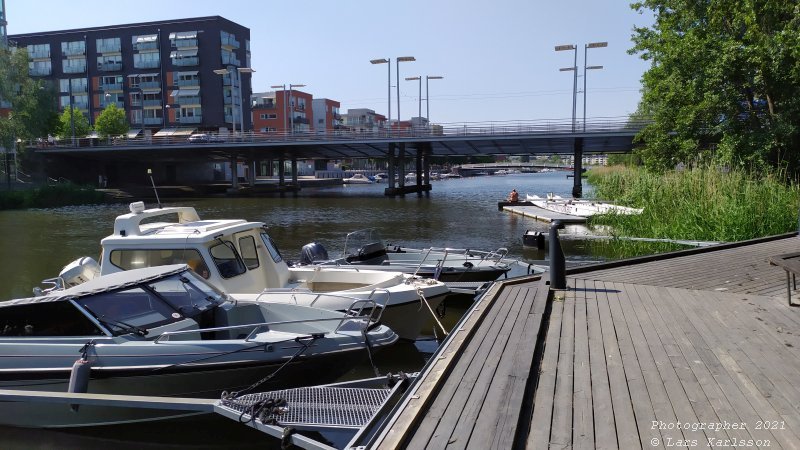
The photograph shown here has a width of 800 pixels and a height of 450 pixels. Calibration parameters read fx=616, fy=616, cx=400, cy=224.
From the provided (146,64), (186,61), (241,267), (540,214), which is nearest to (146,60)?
(146,64)

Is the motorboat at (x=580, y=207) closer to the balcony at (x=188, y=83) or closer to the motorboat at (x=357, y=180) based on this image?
the motorboat at (x=357, y=180)

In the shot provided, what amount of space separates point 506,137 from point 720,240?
3444cm

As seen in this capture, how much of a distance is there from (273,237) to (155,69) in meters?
65.0

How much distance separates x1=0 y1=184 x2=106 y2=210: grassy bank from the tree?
43.6 meters

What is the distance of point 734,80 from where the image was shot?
77.6 feet

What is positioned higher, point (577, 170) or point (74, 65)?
point (74, 65)

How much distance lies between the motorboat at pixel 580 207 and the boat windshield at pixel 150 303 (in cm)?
1665

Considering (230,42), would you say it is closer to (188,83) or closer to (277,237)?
(188,83)

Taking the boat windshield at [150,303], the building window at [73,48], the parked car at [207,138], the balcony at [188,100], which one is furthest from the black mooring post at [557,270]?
the building window at [73,48]

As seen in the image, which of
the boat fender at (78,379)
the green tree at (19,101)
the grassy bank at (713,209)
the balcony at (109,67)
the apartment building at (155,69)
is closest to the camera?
the boat fender at (78,379)

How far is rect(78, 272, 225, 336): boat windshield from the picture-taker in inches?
301

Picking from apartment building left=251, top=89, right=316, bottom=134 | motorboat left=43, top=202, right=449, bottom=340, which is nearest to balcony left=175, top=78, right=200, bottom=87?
apartment building left=251, top=89, right=316, bottom=134

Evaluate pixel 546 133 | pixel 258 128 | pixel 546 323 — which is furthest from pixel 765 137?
pixel 258 128

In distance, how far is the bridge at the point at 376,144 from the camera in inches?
1911
